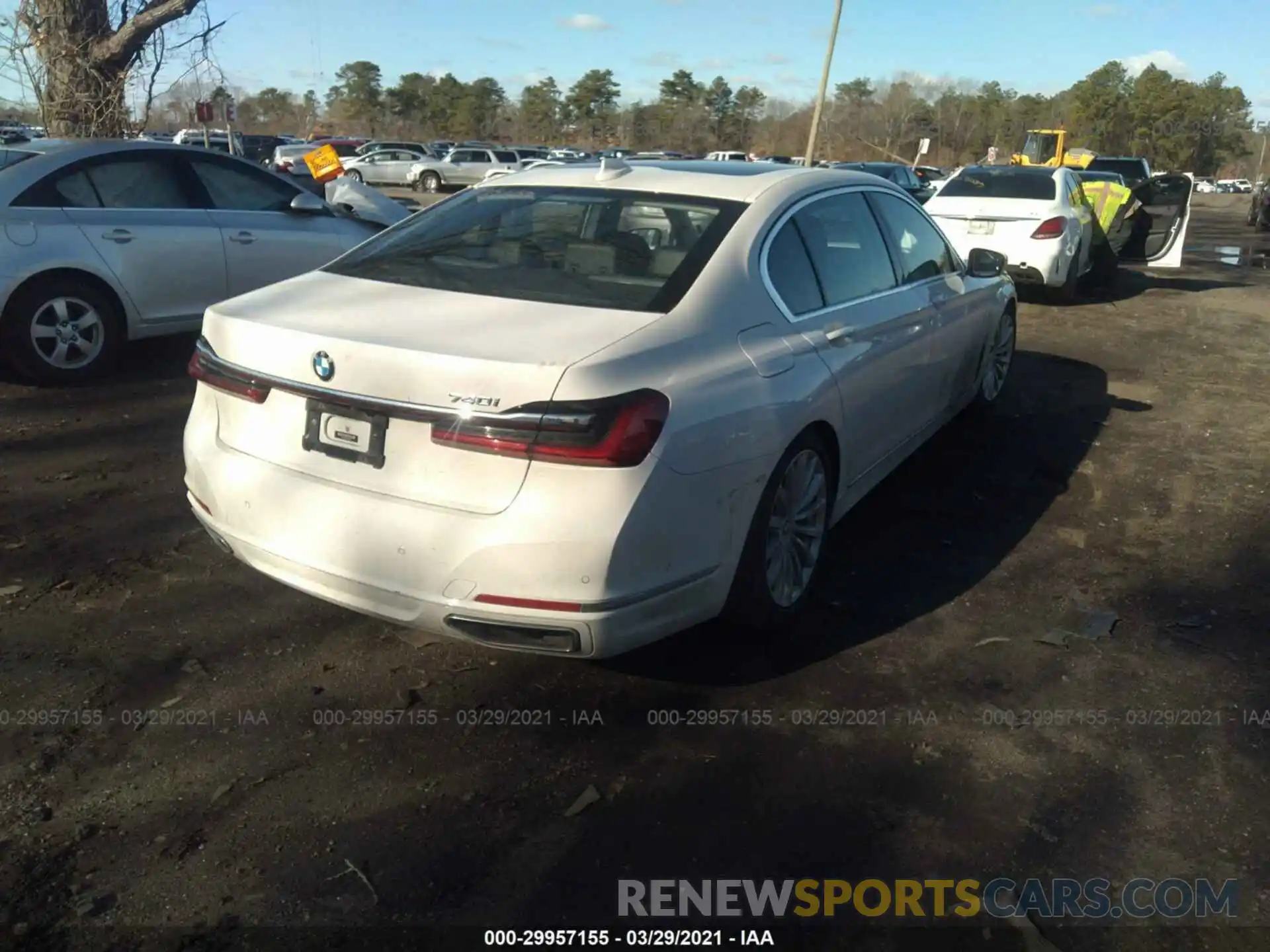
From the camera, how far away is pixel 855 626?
3.81m

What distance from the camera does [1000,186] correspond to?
484 inches

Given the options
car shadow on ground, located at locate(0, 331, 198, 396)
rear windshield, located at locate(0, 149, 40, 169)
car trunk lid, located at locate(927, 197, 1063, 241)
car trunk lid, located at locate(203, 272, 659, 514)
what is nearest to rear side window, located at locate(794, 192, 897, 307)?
car trunk lid, located at locate(203, 272, 659, 514)

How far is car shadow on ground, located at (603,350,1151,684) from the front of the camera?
358 cm

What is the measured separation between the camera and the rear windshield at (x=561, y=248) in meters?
3.25

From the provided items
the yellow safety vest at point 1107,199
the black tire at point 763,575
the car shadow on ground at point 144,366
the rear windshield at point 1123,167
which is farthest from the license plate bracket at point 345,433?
the rear windshield at point 1123,167

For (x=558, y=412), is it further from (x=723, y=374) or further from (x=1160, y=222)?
(x=1160, y=222)

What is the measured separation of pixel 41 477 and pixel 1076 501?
524 centimetres

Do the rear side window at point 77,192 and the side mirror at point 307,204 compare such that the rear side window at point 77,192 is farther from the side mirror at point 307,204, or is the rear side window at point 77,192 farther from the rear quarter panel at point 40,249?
the side mirror at point 307,204

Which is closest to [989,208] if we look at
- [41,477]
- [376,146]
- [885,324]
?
[885,324]

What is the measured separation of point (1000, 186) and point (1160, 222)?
3.33 m

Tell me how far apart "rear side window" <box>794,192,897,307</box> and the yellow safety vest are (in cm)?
1072

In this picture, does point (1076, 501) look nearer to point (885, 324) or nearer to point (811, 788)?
point (885, 324)

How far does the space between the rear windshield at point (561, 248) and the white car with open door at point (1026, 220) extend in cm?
845

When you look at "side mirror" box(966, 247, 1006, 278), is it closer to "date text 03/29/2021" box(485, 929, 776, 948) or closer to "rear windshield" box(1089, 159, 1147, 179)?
"date text 03/29/2021" box(485, 929, 776, 948)
